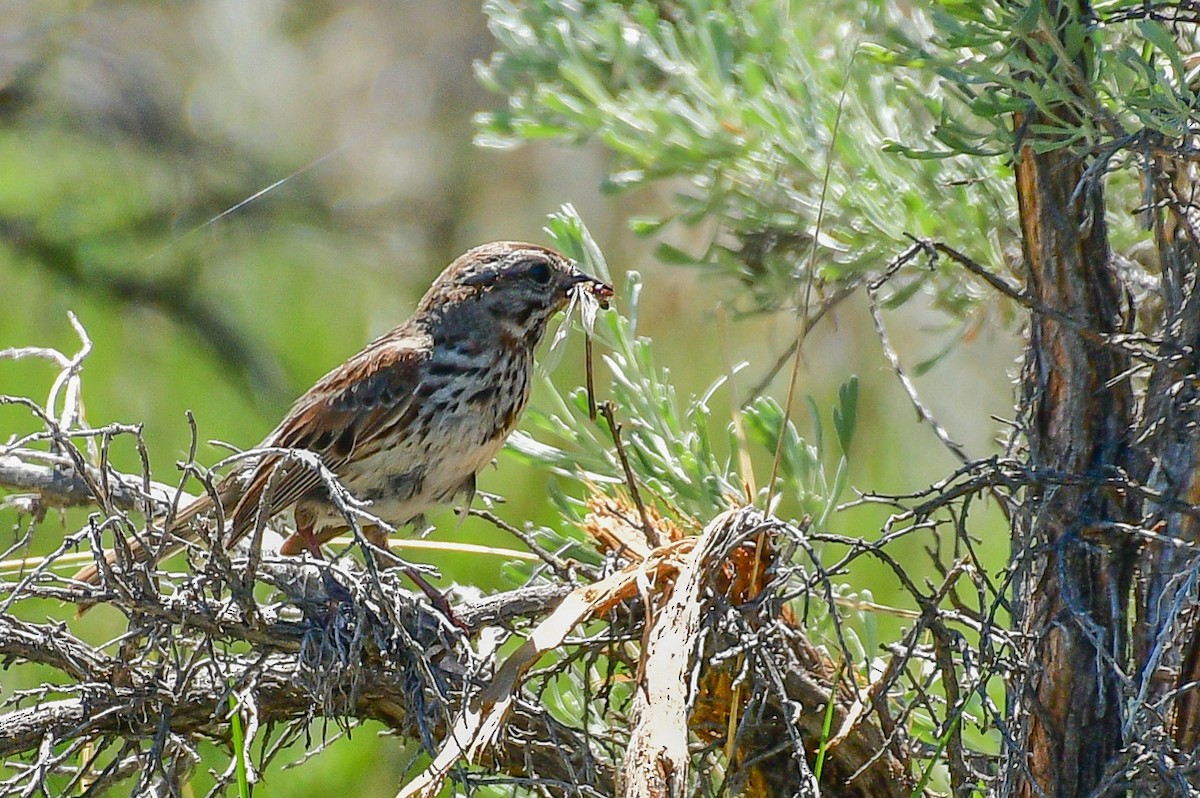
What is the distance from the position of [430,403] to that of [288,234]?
12.5ft

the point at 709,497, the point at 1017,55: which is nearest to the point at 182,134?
the point at 709,497

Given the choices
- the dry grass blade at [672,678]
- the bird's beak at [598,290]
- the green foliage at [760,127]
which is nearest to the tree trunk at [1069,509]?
the dry grass blade at [672,678]

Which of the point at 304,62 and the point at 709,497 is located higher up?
the point at 304,62

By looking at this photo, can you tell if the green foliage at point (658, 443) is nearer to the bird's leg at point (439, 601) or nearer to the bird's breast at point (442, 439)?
the bird's leg at point (439, 601)

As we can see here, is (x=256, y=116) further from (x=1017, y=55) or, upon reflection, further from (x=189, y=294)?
(x=1017, y=55)

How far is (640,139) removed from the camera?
293 cm

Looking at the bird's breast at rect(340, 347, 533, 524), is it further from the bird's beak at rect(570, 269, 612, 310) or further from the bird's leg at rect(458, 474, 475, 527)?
the bird's beak at rect(570, 269, 612, 310)

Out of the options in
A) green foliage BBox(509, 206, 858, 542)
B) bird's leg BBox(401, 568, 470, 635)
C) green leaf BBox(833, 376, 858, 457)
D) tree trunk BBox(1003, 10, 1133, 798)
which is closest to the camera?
tree trunk BBox(1003, 10, 1133, 798)

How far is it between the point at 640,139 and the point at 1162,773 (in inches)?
64.7

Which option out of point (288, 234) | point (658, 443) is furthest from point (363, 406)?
point (288, 234)

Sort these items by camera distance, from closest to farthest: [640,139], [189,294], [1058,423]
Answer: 1. [1058,423]
2. [640,139]
3. [189,294]

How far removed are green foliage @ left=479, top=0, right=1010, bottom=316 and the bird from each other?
1.03 ft

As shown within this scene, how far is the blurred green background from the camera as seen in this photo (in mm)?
5215

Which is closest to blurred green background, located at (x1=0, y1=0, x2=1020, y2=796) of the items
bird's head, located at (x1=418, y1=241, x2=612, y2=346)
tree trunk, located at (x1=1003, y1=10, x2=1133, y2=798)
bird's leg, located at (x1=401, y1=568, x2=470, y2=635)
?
bird's head, located at (x1=418, y1=241, x2=612, y2=346)
